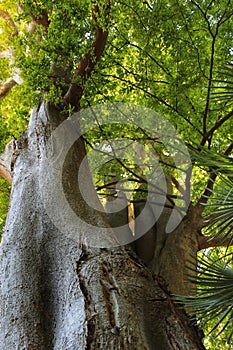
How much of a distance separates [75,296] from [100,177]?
9.87 feet

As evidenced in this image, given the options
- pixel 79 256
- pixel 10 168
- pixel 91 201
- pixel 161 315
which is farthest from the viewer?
pixel 10 168

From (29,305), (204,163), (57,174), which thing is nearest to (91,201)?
(57,174)

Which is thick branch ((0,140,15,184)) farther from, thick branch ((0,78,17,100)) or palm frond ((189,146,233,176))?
thick branch ((0,78,17,100))

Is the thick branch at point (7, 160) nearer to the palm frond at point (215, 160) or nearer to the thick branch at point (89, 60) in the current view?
the thick branch at point (89, 60)

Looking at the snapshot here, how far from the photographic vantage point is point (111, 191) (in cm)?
500

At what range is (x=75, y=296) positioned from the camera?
6.79 feet

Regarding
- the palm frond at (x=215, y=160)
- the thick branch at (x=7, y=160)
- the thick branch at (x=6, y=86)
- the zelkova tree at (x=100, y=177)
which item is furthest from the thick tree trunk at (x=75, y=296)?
the thick branch at (x=6, y=86)

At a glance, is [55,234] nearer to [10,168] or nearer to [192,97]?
[10,168]

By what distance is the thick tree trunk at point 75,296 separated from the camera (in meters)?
1.89

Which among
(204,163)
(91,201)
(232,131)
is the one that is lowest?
(91,201)

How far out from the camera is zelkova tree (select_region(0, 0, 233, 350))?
2059mm

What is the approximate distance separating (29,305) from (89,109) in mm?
2799

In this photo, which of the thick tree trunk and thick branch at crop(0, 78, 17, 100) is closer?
the thick tree trunk

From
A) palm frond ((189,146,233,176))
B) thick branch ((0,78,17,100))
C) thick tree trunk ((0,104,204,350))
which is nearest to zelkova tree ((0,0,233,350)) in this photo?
thick tree trunk ((0,104,204,350))
